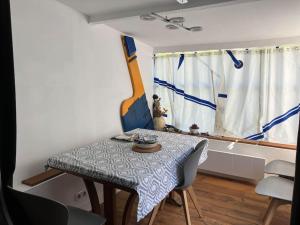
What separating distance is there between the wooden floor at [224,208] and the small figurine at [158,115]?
1064 mm

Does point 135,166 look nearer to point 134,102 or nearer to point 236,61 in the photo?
point 134,102

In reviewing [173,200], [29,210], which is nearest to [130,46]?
[173,200]

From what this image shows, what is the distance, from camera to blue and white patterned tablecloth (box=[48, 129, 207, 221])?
162 cm

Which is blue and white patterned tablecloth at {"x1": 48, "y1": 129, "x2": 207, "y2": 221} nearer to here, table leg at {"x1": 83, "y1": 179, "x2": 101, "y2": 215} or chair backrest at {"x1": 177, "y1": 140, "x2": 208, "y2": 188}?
chair backrest at {"x1": 177, "y1": 140, "x2": 208, "y2": 188}

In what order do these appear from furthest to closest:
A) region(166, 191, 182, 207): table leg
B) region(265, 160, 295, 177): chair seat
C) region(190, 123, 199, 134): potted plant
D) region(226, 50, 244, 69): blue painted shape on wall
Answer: region(190, 123, 199, 134): potted plant
region(226, 50, 244, 69): blue painted shape on wall
region(166, 191, 182, 207): table leg
region(265, 160, 295, 177): chair seat

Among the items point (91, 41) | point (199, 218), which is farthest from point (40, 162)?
point (199, 218)

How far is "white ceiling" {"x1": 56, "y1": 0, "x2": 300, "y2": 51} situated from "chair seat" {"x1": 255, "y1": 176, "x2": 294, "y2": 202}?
158 centimetres

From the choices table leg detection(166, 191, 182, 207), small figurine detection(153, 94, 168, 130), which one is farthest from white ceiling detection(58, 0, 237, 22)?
table leg detection(166, 191, 182, 207)

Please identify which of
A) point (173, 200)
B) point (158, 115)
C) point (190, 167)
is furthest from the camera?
point (158, 115)

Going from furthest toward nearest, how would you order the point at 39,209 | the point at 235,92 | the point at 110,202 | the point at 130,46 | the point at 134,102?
1. the point at 235,92
2. the point at 134,102
3. the point at 130,46
4. the point at 110,202
5. the point at 39,209

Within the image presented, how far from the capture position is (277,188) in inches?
83.0

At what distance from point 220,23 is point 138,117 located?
169 centimetres

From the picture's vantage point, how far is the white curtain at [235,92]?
10.6ft

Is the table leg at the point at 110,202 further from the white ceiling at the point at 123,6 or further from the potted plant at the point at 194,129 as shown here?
the potted plant at the point at 194,129
